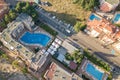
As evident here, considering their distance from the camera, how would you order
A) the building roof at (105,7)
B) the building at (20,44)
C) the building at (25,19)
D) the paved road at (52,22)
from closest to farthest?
the building at (20,44)
the building at (25,19)
the paved road at (52,22)
the building roof at (105,7)

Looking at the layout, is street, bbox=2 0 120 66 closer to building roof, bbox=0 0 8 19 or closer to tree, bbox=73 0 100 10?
tree, bbox=73 0 100 10

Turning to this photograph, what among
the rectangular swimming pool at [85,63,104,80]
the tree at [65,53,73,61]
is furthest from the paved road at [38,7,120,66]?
the tree at [65,53,73,61]

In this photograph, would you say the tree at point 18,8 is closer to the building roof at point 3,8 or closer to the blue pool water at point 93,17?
the building roof at point 3,8

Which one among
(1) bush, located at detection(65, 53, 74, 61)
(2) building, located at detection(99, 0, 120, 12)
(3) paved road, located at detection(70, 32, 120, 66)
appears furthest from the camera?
(2) building, located at detection(99, 0, 120, 12)

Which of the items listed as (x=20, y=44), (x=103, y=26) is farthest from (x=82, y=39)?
(x=20, y=44)

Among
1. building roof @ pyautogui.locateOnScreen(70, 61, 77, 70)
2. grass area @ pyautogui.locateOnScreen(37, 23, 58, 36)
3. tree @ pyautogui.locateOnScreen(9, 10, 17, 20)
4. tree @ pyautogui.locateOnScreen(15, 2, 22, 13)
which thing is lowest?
building roof @ pyautogui.locateOnScreen(70, 61, 77, 70)

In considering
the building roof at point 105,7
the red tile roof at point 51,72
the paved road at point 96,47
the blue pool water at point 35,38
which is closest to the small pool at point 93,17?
the building roof at point 105,7

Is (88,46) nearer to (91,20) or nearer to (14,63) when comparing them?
(91,20)
